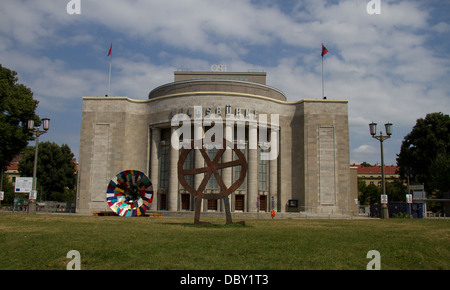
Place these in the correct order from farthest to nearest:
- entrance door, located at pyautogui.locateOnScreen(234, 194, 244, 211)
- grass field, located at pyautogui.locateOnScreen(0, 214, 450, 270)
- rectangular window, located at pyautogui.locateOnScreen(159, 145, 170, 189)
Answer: rectangular window, located at pyautogui.locateOnScreen(159, 145, 170, 189), entrance door, located at pyautogui.locateOnScreen(234, 194, 244, 211), grass field, located at pyautogui.locateOnScreen(0, 214, 450, 270)

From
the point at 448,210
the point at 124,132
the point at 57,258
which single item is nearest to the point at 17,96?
the point at 124,132

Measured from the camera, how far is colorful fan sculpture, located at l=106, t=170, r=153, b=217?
112 feet

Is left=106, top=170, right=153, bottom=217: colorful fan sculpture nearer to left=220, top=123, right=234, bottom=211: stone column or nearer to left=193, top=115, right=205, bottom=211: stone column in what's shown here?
left=193, top=115, right=205, bottom=211: stone column

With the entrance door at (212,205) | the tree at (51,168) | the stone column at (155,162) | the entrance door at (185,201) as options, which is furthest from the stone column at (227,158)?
the tree at (51,168)

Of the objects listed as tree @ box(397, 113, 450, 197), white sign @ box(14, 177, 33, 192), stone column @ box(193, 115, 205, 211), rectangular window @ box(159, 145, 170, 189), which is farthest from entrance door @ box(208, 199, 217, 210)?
tree @ box(397, 113, 450, 197)

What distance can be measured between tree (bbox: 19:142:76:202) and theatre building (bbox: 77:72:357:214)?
1038 inches

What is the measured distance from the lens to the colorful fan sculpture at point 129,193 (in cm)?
3428

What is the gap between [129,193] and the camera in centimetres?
3525

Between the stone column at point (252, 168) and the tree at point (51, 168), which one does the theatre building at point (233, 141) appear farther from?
the tree at point (51, 168)

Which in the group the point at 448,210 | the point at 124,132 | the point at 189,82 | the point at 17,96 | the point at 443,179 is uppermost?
the point at 189,82
